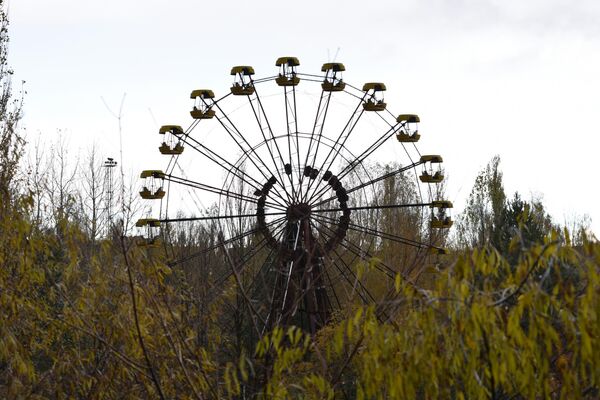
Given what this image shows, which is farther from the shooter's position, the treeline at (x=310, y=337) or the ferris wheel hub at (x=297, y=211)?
the ferris wheel hub at (x=297, y=211)

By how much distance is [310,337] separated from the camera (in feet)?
19.0

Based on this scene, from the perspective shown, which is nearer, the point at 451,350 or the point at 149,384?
the point at 451,350

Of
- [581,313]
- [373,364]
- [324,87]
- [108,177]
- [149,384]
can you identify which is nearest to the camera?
[581,313]

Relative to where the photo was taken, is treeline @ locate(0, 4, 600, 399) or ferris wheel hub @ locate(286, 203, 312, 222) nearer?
treeline @ locate(0, 4, 600, 399)

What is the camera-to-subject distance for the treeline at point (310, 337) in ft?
15.3

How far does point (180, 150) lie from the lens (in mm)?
16891

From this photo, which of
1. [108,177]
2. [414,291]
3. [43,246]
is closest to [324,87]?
[43,246]

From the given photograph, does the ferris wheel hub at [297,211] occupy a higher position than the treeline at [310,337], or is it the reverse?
the ferris wheel hub at [297,211]

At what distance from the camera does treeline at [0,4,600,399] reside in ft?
15.3

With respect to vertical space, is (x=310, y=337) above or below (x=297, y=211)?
below

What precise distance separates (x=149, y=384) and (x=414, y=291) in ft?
10.5

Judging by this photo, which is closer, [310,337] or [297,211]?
[310,337]

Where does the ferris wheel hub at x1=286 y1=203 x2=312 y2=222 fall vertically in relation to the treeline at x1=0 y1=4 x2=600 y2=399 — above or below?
above

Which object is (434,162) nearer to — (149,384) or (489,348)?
(149,384)
